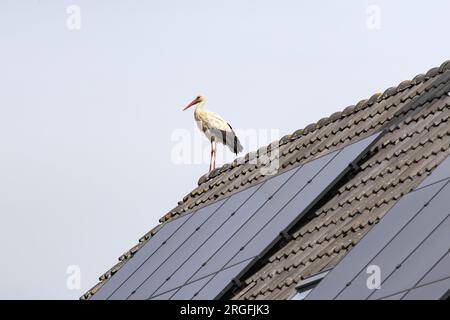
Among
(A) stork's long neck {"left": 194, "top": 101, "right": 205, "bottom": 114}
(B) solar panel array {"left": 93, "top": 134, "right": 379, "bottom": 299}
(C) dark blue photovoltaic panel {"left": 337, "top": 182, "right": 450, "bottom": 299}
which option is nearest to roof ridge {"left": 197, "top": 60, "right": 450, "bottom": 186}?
(B) solar panel array {"left": 93, "top": 134, "right": 379, "bottom": 299}

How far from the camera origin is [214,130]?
109 ft

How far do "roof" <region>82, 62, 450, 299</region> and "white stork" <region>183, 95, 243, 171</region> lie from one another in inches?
236

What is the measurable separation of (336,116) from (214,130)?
841cm

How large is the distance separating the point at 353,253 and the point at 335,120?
5484mm

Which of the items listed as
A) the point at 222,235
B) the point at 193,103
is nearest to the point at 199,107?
the point at 193,103

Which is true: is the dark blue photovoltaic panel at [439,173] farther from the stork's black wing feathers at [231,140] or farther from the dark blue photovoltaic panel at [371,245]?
the stork's black wing feathers at [231,140]

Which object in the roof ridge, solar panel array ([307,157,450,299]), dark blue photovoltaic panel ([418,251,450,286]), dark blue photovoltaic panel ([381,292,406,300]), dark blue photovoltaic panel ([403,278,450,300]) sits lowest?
dark blue photovoltaic panel ([403,278,450,300])

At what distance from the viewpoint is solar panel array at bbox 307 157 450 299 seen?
58.0 ft

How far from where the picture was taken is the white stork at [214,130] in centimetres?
3132

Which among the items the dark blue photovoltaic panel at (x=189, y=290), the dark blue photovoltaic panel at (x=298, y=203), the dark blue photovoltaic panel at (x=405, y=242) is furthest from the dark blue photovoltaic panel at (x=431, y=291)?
the dark blue photovoltaic panel at (x=189, y=290)

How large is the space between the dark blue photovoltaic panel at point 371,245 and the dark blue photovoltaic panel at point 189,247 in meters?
4.38

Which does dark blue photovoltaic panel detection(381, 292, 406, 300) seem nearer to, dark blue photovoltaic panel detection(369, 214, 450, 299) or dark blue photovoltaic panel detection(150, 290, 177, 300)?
dark blue photovoltaic panel detection(369, 214, 450, 299)

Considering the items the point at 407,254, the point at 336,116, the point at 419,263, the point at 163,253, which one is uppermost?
the point at 336,116

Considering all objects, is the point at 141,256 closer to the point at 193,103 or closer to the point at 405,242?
the point at 405,242
